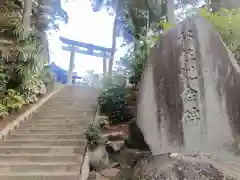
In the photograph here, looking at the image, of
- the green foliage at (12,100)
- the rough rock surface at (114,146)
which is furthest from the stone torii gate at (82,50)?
the rough rock surface at (114,146)

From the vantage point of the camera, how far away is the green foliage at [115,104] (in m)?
7.45

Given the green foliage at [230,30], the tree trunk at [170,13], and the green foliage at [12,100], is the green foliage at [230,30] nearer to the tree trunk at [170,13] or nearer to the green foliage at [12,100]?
the tree trunk at [170,13]

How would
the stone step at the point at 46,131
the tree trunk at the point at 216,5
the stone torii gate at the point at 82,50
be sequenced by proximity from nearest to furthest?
the stone step at the point at 46,131, the tree trunk at the point at 216,5, the stone torii gate at the point at 82,50

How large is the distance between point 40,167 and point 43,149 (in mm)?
885

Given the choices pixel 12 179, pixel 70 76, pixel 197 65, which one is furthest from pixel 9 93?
pixel 70 76

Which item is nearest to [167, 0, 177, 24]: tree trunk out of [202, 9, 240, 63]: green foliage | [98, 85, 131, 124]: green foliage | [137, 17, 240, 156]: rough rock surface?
[98, 85, 131, 124]: green foliage

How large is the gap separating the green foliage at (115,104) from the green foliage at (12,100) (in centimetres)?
234

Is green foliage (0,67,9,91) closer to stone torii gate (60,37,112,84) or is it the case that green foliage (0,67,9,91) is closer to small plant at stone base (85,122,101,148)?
small plant at stone base (85,122,101,148)

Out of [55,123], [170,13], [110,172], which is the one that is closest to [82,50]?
[170,13]

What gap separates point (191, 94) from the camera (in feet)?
14.3

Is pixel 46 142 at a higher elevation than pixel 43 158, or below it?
higher

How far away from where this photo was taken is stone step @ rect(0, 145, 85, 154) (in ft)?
17.6

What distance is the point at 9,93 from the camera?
778cm

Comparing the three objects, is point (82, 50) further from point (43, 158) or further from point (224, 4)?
point (43, 158)
